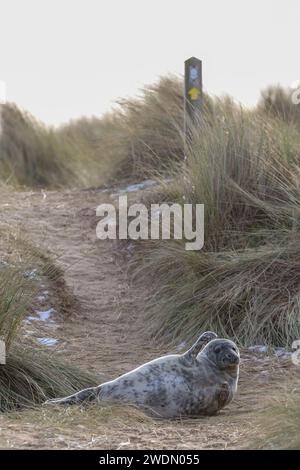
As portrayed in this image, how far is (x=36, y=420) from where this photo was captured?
530cm

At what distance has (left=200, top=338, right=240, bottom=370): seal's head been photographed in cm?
597

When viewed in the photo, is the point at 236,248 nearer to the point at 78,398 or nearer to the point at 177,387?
the point at 177,387

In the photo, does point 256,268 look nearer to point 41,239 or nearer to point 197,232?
point 197,232

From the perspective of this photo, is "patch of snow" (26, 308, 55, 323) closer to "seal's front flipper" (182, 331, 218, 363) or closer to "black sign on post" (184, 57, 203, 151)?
"seal's front flipper" (182, 331, 218, 363)

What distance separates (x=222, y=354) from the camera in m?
6.01

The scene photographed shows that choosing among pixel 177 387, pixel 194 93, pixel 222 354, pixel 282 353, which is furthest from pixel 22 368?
pixel 194 93

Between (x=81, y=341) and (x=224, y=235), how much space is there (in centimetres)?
145

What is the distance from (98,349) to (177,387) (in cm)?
198

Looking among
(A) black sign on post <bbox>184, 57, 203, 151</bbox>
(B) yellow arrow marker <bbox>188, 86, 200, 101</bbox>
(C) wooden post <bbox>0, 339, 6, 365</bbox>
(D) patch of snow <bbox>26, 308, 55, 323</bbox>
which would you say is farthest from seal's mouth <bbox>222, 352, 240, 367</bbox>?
(B) yellow arrow marker <bbox>188, 86, 200, 101</bbox>

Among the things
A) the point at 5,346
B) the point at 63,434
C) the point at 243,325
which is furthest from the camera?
the point at 243,325

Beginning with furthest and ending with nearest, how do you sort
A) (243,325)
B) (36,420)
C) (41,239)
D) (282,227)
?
1. (41,239)
2. (282,227)
3. (243,325)
4. (36,420)

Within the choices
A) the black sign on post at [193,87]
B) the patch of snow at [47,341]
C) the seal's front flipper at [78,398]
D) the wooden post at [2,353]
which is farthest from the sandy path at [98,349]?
the black sign on post at [193,87]

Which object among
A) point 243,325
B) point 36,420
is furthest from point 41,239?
point 36,420

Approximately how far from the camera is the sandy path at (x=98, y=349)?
495 centimetres
